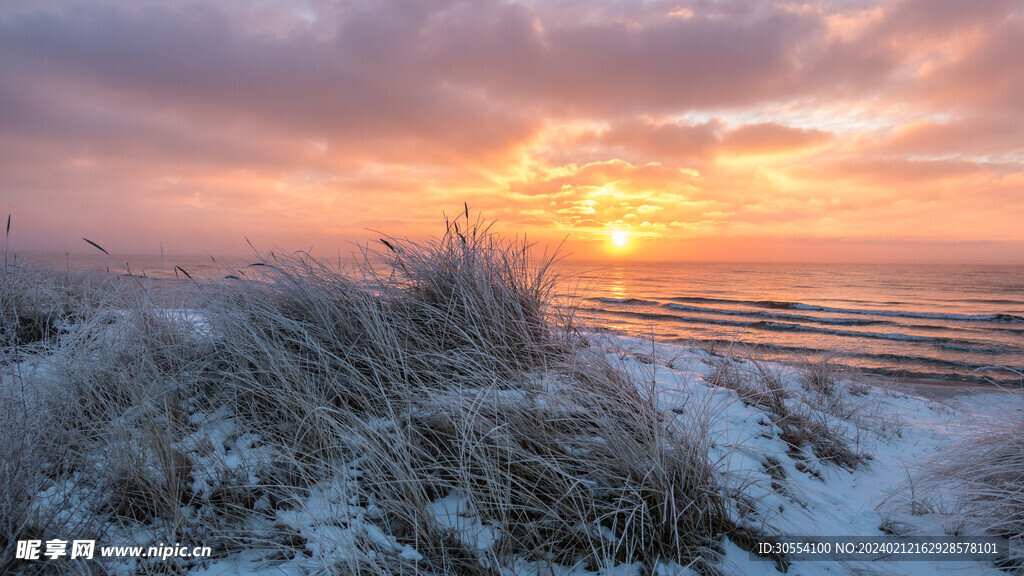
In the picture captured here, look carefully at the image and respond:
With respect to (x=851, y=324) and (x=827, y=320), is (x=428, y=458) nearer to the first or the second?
(x=851, y=324)

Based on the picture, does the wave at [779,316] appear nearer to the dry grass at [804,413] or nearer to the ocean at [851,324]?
the ocean at [851,324]

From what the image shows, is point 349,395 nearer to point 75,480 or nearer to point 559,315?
point 75,480

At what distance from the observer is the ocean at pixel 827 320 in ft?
21.4

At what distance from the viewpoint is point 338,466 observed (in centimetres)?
223

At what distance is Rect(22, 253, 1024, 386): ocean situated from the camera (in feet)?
21.4

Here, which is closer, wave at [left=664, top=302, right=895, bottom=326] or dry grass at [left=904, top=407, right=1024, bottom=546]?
dry grass at [left=904, top=407, right=1024, bottom=546]

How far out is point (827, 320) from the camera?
611 inches

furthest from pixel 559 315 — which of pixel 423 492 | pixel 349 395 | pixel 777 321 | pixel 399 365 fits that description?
pixel 777 321

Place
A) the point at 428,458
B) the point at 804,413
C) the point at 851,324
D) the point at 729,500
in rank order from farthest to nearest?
the point at 851,324 → the point at 804,413 → the point at 428,458 → the point at 729,500

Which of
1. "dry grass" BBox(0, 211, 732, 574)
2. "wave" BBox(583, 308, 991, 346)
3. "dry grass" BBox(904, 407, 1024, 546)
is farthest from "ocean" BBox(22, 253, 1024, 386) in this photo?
"dry grass" BBox(904, 407, 1024, 546)

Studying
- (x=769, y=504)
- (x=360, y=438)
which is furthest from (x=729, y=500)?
(x=360, y=438)

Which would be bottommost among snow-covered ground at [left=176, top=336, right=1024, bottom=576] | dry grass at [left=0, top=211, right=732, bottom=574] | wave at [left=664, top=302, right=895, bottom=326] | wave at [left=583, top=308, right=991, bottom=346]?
wave at [left=583, top=308, right=991, bottom=346]

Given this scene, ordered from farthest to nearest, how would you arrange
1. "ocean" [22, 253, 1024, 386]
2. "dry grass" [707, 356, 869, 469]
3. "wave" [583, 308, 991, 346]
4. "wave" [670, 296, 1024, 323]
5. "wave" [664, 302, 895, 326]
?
"wave" [670, 296, 1024, 323]
"wave" [664, 302, 895, 326]
"wave" [583, 308, 991, 346]
"ocean" [22, 253, 1024, 386]
"dry grass" [707, 356, 869, 469]

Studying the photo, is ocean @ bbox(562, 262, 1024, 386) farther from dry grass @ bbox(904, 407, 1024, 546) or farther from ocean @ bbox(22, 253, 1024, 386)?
dry grass @ bbox(904, 407, 1024, 546)
